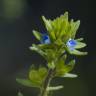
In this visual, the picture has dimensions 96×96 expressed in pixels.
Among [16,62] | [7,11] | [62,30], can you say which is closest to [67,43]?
[62,30]

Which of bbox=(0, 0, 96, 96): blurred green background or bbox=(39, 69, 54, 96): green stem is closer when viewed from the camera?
bbox=(39, 69, 54, 96): green stem

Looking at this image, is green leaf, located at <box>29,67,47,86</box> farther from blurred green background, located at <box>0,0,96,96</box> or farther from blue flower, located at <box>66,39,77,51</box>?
blurred green background, located at <box>0,0,96,96</box>

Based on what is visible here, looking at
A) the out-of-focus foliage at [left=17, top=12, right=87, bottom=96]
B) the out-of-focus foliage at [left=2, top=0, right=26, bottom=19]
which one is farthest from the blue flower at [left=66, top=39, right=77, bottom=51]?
the out-of-focus foliage at [left=2, top=0, right=26, bottom=19]

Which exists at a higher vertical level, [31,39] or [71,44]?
[31,39]

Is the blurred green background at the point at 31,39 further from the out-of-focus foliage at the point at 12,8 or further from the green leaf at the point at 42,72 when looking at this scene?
the green leaf at the point at 42,72

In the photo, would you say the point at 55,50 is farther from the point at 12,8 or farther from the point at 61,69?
the point at 12,8

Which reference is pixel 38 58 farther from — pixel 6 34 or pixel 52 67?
pixel 52 67

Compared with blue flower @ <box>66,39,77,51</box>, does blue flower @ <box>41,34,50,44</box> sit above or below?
above

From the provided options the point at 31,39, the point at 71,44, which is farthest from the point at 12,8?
the point at 71,44
